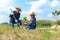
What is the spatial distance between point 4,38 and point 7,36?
0.78ft

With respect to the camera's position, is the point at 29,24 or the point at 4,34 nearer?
the point at 4,34

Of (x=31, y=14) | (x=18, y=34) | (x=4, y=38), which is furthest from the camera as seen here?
(x=31, y=14)

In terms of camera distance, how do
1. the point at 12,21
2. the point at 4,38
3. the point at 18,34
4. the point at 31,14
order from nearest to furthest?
the point at 4,38 < the point at 18,34 < the point at 31,14 < the point at 12,21

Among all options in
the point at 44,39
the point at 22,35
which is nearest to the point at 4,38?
the point at 22,35

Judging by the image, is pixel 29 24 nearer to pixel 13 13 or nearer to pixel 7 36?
pixel 13 13

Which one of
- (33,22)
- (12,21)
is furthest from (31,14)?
(12,21)

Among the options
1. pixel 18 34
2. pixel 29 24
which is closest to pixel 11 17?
pixel 29 24

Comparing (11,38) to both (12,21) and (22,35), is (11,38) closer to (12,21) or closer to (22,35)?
(22,35)

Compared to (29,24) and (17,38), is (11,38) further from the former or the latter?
(29,24)

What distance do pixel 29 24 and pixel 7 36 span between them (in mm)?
3600

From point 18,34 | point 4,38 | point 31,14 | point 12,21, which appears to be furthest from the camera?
point 12,21

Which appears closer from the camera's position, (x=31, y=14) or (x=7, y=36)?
(x=7, y=36)

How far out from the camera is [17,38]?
7285 millimetres

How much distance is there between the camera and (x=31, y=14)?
10.8m
